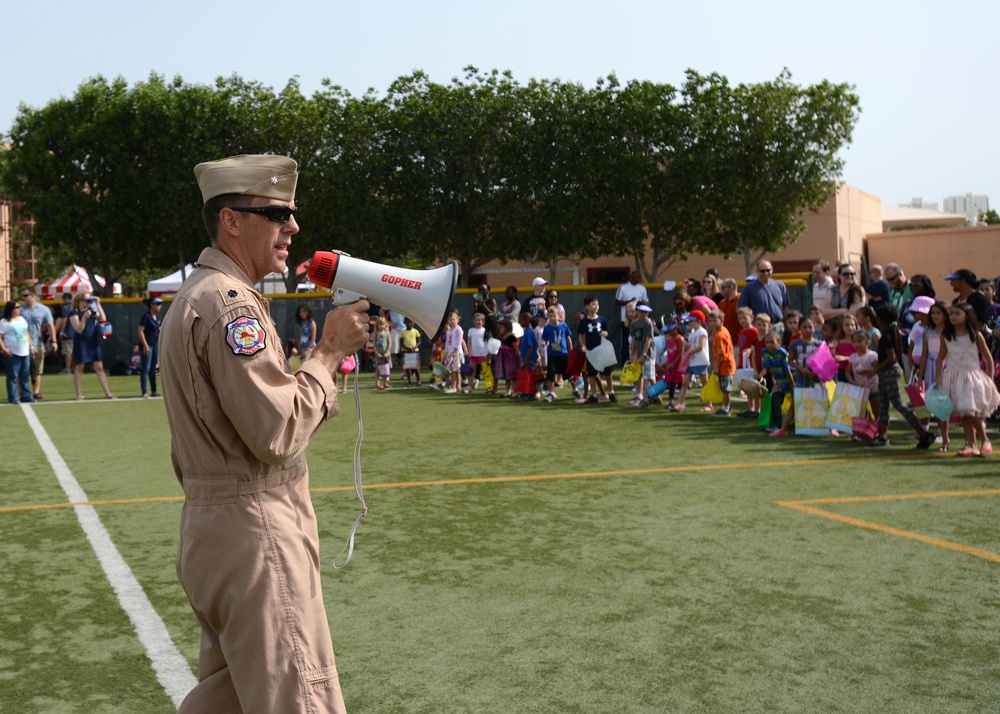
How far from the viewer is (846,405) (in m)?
12.2

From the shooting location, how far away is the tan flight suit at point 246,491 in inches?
108

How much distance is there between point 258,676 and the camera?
274 cm

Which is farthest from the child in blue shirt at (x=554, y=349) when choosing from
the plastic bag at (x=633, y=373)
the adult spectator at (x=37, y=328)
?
the adult spectator at (x=37, y=328)

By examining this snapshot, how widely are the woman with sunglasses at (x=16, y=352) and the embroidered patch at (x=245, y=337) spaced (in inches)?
682

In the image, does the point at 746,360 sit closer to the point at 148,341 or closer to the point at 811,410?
the point at 811,410

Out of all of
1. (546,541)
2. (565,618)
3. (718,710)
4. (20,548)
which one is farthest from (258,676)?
(20,548)

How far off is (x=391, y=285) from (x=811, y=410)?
33.0 ft

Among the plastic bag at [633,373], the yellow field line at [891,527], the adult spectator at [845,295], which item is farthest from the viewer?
the plastic bag at [633,373]

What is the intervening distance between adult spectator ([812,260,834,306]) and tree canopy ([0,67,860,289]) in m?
26.9

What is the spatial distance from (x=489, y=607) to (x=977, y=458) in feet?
22.2

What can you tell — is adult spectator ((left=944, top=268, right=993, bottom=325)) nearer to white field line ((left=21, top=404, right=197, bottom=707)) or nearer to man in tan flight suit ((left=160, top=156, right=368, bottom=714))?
white field line ((left=21, top=404, right=197, bottom=707))

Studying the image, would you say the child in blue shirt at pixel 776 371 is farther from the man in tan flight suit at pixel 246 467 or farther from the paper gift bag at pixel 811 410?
the man in tan flight suit at pixel 246 467

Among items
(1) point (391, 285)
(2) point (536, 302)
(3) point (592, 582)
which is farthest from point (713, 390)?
(1) point (391, 285)

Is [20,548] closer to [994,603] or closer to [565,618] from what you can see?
[565,618]
